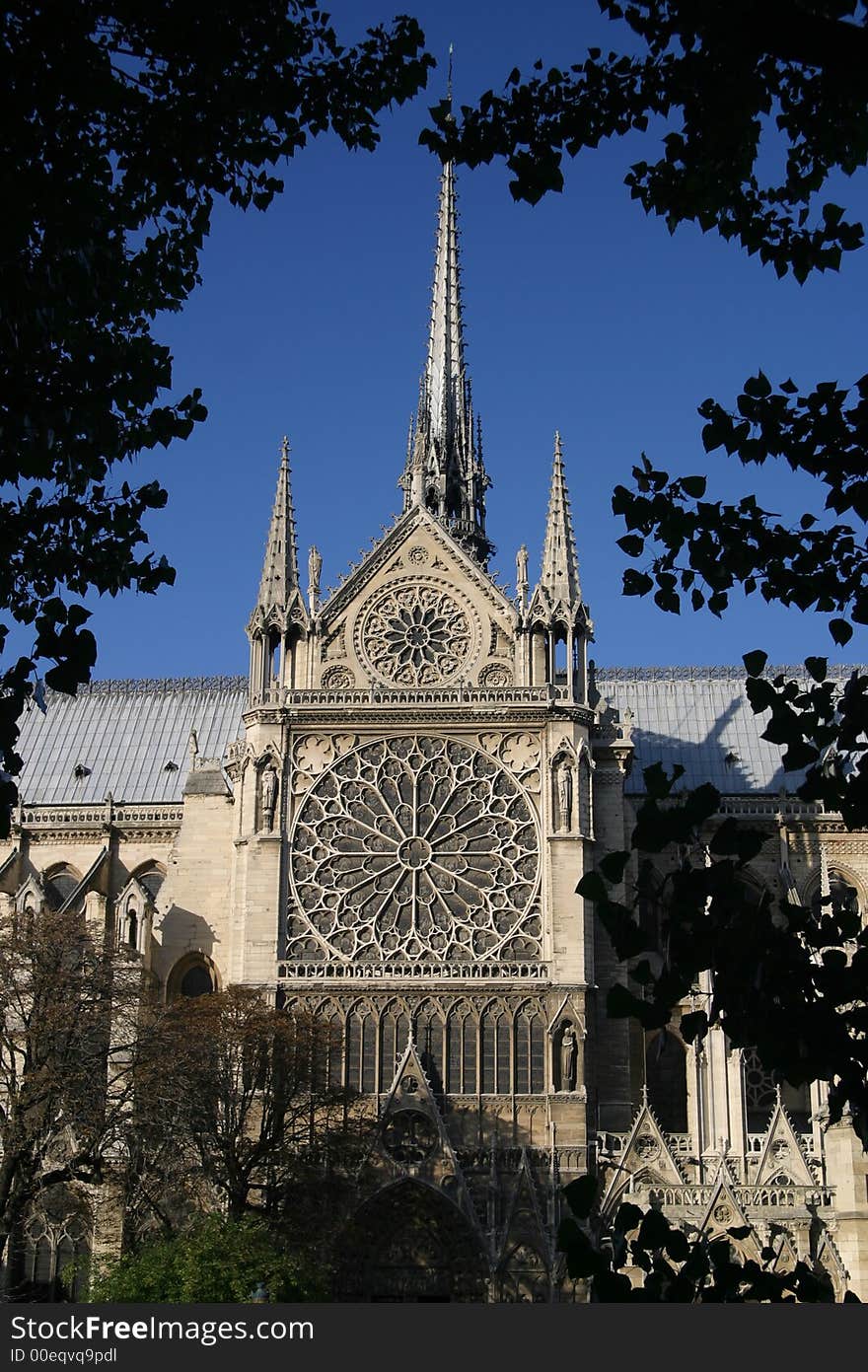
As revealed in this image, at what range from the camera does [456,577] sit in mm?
47750

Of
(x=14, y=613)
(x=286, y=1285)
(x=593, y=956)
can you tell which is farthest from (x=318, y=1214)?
(x=14, y=613)

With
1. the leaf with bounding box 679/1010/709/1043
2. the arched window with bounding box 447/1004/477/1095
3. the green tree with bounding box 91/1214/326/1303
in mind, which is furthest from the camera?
the arched window with bounding box 447/1004/477/1095

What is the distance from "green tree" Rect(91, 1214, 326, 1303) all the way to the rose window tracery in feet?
52.0

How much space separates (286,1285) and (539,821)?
49.0 feet

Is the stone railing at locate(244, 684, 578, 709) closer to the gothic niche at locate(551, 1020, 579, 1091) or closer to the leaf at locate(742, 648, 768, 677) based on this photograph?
the gothic niche at locate(551, 1020, 579, 1091)

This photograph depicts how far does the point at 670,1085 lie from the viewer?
46.3 meters

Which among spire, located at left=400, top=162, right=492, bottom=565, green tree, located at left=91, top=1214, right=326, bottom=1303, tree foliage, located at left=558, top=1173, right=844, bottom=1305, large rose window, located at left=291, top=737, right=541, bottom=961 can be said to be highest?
spire, located at left=400, top=162, right=492, bottom=565

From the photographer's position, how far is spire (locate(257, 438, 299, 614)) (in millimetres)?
47812

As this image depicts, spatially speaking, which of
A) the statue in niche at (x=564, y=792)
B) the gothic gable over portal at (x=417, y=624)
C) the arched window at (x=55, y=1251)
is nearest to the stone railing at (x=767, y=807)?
the statue in niche at (x=564, y=792)

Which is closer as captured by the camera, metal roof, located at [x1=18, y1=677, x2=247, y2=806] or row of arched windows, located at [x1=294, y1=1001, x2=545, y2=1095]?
row of arched windows, located at [x1=294, y1=1001, x2=545, y2=1095]

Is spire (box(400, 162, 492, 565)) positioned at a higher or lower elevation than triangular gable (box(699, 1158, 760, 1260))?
higher

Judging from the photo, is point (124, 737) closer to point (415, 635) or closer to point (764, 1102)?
point (415, 635)

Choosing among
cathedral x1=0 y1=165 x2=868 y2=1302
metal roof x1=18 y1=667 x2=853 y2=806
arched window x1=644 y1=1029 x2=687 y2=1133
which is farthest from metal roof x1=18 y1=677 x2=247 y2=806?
arched window x1=644 y1=1029 x2=687 y2=1133

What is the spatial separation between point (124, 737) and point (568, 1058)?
76.2 feet
